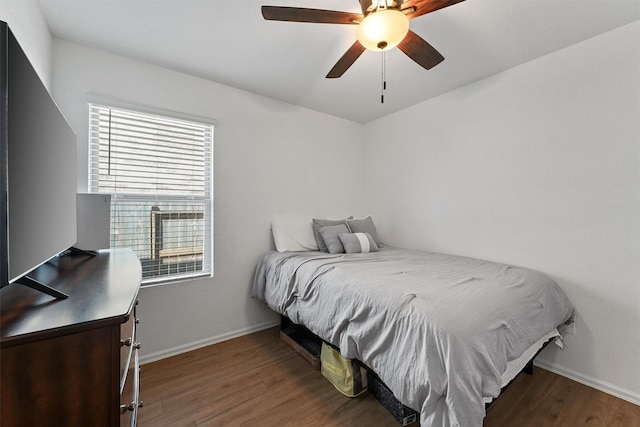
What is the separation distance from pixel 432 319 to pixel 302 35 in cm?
201

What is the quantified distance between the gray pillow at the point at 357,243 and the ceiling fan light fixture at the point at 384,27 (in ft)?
5.97

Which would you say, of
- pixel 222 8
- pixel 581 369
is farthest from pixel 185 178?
pixel 581 369

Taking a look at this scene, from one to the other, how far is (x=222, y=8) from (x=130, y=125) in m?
1.22

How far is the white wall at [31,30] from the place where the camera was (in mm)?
1192

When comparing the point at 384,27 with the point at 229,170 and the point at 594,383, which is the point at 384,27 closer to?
the point at 229,170

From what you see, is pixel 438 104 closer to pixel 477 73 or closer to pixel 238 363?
pixel 477 73

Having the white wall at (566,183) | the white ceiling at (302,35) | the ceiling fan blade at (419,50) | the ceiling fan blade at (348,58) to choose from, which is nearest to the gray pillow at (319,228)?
the white wall at (566,183)

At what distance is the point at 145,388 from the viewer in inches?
73.4

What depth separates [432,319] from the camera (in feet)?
4.02

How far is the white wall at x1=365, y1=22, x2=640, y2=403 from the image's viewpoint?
1820mm

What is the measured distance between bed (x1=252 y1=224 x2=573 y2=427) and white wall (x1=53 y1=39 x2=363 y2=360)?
0.63 metres

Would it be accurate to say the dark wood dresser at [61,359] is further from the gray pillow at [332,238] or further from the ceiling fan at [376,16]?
the gray pillow at [332,238]

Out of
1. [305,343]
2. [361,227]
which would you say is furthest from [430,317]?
[361,227]

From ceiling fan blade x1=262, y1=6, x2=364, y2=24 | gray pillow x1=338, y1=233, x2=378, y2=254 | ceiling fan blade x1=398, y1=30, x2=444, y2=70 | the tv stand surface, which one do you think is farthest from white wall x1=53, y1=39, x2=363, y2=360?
ceiling fan blade x1=398, y1=30, x2=444, y2=70
